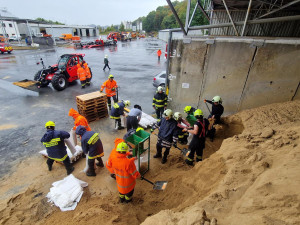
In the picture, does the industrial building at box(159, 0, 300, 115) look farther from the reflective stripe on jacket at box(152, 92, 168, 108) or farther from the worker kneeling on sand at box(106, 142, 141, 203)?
the worker kneeling on sand at box(106, 142, 141, 203)

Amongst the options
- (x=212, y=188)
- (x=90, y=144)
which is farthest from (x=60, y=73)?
(x=212, y=188)

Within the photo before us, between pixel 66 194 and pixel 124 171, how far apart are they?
159 centimetres

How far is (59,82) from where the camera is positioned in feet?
35.7

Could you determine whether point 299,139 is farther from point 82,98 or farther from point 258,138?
point 82,98

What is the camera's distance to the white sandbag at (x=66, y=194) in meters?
3.78

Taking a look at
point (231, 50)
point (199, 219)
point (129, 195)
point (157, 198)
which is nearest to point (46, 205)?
point (129, 195)

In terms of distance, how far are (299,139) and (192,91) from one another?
4.01m

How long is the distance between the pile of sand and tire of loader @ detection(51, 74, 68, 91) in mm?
6505

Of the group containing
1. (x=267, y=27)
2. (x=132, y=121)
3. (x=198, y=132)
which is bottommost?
(x=132, y=121)

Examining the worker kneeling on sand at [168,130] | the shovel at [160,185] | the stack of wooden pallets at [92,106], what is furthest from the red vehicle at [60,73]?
the shovel at [160,185]

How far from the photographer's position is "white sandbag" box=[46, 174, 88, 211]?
3.78 meters

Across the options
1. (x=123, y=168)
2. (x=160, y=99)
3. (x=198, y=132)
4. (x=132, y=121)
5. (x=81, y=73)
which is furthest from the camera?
(x=81, y=73)

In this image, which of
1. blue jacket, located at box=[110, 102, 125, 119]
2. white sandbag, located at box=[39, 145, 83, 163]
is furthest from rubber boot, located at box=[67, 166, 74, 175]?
blue jacket, located at box=[110, 102, 125, 119]

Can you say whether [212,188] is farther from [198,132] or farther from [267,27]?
[267,27]
